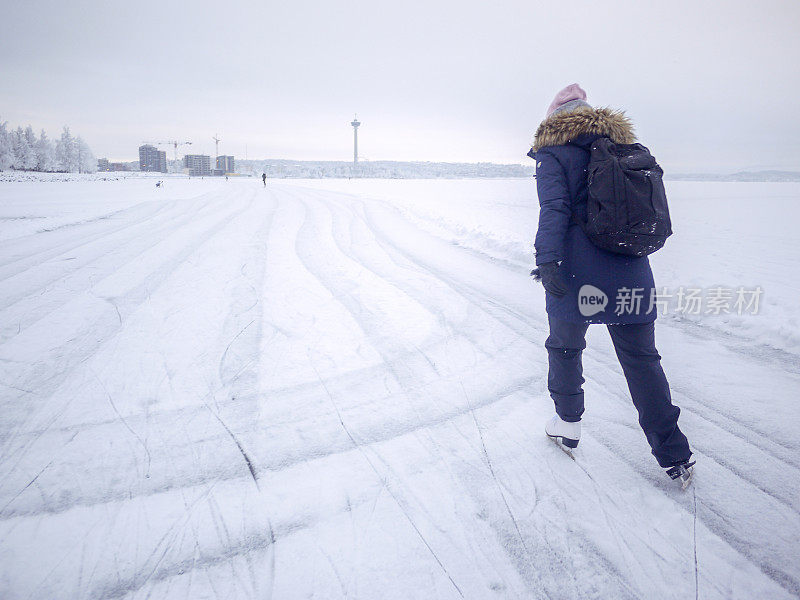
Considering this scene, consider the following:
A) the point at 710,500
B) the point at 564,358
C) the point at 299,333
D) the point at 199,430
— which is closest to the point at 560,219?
the point at 564,358

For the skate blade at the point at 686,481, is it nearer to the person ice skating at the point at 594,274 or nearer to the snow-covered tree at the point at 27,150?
the person ice skating at the point at 594,274

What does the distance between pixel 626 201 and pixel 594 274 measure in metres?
0.37

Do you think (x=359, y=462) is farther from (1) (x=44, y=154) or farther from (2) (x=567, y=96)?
(1) (x=44, y=154)

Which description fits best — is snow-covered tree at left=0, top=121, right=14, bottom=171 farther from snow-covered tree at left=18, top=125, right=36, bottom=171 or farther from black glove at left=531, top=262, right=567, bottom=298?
black glove at left=531, top=262, right=567, bottom=298

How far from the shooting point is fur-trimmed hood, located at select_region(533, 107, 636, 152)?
1996mm

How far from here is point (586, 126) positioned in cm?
199

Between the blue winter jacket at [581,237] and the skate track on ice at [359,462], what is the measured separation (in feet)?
2.82

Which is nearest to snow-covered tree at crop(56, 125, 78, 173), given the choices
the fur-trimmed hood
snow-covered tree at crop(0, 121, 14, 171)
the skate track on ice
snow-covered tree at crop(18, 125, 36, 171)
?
snow-covered tree at crop(18, 125, 36, 171)

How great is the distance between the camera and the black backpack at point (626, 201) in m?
1.85

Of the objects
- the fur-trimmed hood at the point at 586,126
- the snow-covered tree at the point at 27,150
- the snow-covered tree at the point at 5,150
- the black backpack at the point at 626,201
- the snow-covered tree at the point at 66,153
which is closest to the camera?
the black backpack at the point at 626,201

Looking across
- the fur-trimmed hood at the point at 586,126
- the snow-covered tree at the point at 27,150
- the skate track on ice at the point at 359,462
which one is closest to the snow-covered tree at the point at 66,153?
the snow-covered tree at the point at 27,150

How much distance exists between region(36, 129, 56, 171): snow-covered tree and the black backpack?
344 ft

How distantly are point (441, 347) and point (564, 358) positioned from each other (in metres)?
1.48

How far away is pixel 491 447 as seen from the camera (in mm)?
2342
